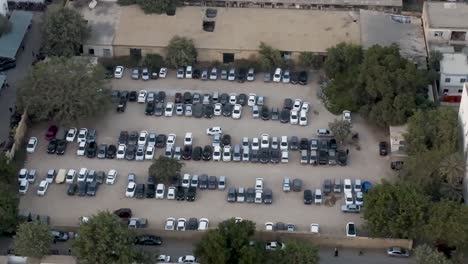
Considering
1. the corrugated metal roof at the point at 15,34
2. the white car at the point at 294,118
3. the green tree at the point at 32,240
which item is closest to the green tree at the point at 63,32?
the corrugated metal roof at the point at 15,34

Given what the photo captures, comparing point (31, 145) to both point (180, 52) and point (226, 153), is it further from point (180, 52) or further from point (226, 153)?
point (226, 153)

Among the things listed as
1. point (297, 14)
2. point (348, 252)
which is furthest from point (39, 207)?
point (297, 14)

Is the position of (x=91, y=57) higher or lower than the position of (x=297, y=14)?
lower

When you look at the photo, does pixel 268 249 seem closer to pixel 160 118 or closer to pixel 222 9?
pixel 160 118

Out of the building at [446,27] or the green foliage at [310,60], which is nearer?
the green foliage at [310,60]

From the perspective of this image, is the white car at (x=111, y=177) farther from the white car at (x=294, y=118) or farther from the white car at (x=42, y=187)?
the white car at (x=294, y=118)

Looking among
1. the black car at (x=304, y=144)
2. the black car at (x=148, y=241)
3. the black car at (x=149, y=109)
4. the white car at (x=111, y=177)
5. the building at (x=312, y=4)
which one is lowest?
the black car at (x=148, y=241)
